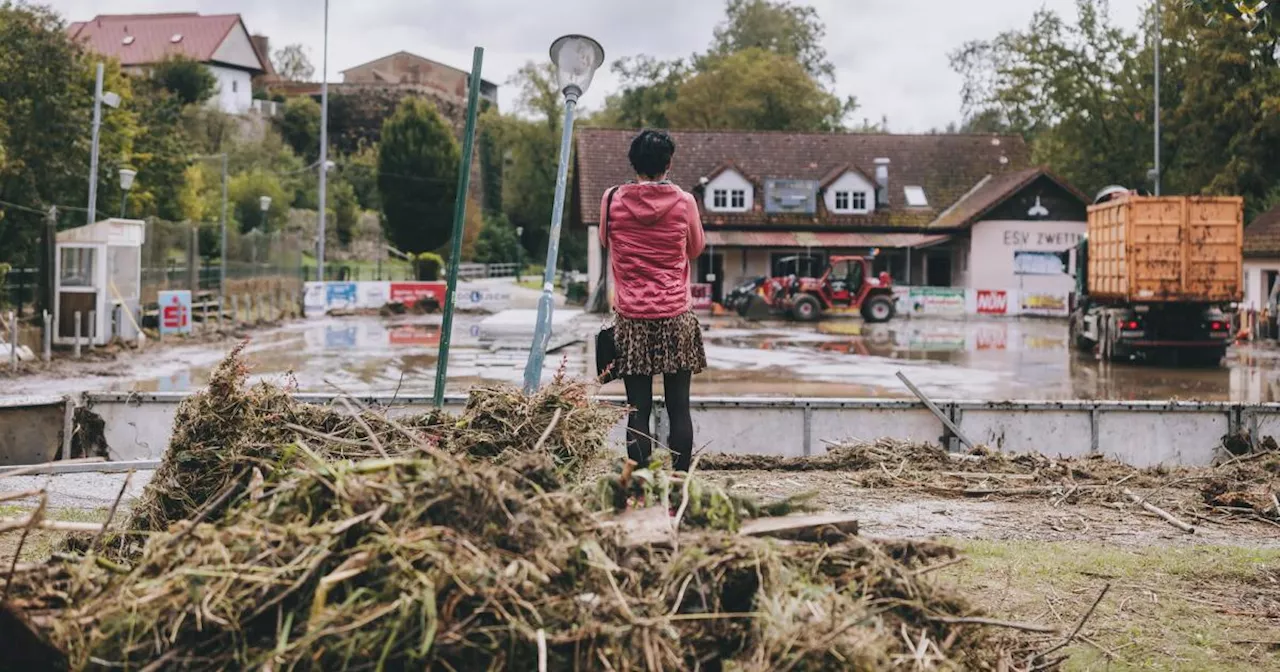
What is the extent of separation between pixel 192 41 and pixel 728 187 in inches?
2598

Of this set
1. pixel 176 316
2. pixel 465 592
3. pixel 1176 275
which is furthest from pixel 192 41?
pixel 465 592

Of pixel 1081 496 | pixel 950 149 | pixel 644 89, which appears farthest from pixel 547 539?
pixel 644 89

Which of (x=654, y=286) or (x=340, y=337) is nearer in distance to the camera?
(x=654, y=286)

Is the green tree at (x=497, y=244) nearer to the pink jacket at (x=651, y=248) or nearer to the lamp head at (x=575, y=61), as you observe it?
the lamp head at (x=575, y=61)

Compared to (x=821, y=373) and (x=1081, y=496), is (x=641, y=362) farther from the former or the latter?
(x=821, y=373)

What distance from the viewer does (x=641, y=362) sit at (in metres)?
6.56

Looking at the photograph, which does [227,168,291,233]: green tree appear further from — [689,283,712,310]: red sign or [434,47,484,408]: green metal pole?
[434,47,484,408]: green metal pole

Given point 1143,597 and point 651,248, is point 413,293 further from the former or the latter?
point 1143,597

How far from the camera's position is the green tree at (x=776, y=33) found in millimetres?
92000

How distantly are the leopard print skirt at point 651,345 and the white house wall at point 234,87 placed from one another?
10139cm

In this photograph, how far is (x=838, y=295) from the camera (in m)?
45.8

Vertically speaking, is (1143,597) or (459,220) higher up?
(459,220)

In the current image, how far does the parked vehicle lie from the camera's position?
4509cm

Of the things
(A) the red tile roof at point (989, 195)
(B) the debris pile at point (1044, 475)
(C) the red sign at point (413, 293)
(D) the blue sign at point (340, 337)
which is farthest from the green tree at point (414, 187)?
(B) the debris pile at point (1044, 475)
